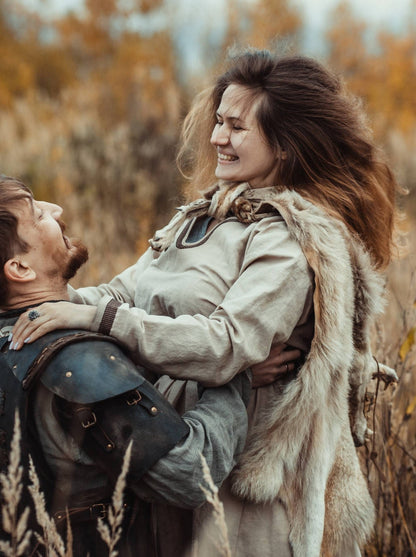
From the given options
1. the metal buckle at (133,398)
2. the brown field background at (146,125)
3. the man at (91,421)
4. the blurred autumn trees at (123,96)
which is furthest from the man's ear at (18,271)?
the blurred autumn trees at (123,96)

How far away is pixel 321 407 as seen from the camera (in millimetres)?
2297

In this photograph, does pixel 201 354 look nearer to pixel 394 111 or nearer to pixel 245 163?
pixel 245 163

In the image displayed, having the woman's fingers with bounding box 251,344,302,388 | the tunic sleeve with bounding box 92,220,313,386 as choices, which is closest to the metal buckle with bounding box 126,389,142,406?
the tunic sleeve with bounding box 92,220,313,386

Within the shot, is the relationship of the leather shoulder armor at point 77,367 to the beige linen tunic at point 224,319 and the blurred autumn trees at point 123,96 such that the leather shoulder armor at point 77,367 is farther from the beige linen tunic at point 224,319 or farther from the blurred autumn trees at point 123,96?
the blurred autumn trees at point 123,96

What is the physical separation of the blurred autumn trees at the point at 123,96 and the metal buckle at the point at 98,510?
185 centimetres

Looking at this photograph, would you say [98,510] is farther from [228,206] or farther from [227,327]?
[228,206]

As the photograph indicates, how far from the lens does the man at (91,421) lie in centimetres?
191

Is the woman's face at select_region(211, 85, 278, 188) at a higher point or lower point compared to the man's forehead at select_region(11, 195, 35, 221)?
higher

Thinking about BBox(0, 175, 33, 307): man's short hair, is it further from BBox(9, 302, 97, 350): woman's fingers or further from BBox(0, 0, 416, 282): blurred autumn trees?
BBox(0, 0, 416, 282): blurred autumn trees

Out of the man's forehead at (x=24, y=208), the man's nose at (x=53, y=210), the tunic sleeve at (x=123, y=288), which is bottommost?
the tunic sleeve at (x=123, y=288)

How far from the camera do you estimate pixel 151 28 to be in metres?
14.3

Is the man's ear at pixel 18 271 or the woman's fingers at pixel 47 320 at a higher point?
the man's ear at pixel 18 271

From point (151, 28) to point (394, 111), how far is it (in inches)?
227

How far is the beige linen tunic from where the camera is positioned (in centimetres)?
206
